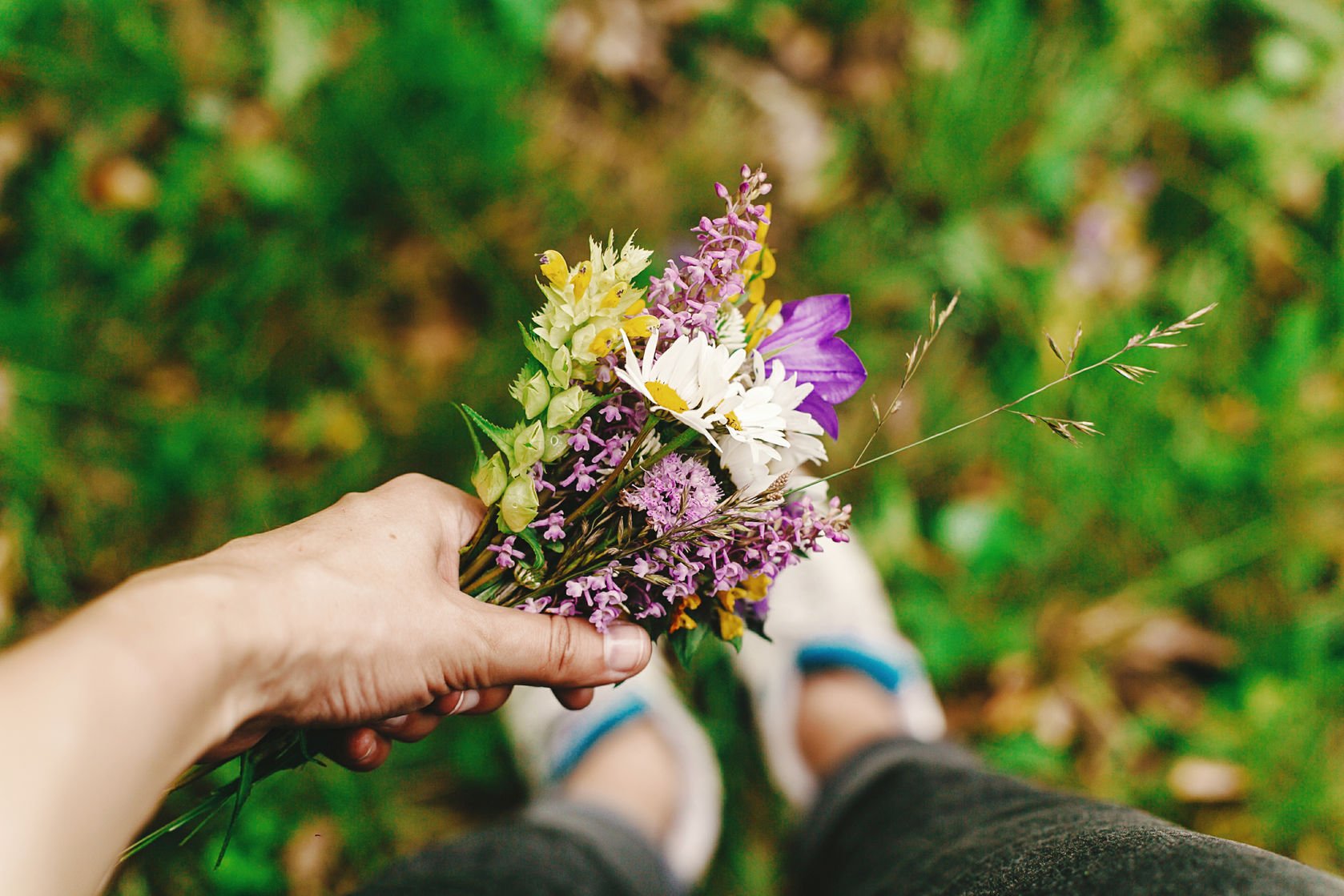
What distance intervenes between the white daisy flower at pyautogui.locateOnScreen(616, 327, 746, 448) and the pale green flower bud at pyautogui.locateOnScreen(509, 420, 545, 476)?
0.28ft

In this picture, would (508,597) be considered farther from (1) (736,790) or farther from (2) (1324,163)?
(2) (1324,163)

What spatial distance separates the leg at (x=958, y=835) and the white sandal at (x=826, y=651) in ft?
0.12

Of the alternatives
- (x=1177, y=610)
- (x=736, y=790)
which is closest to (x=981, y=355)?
(x=1177, y=610)

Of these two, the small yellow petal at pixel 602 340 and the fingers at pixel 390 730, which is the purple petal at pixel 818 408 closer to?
the small yellow petal at pixel 602 340

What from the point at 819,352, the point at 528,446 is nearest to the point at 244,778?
the point at 528,446

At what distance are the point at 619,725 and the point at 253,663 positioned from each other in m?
1.07

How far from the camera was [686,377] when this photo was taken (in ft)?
1.77

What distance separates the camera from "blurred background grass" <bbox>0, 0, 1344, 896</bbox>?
1.44 metres

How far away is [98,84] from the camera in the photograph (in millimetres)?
1480

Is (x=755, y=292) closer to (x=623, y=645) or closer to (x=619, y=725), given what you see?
(x=623, y=645)

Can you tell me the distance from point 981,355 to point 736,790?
40.0 inches

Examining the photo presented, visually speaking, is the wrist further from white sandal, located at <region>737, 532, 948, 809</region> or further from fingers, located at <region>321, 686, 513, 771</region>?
white sandal, located at <region>737, 532, 948, 809</region>

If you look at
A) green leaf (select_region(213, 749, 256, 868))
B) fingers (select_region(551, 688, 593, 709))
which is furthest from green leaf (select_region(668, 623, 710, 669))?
green leaf (select_region(213, 749, 256, 868))

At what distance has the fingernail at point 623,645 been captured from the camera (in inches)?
27.1
